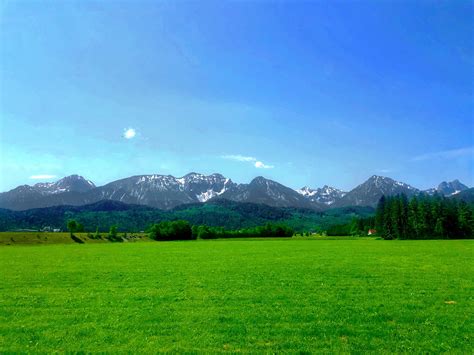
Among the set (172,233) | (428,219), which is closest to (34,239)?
(172,233)

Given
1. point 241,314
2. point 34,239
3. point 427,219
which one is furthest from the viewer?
point 34,239

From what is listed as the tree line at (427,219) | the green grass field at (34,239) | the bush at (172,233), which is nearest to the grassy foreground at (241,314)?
the tree line at (427,219)

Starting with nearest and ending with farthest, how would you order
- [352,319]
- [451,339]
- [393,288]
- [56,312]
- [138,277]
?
[451,339], [352,319], [56,312], [393,288], [138,277]

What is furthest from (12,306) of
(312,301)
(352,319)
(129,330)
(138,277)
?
(352,319)

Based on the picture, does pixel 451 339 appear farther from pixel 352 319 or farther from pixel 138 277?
pixel 138 277

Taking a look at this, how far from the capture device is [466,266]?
130ft

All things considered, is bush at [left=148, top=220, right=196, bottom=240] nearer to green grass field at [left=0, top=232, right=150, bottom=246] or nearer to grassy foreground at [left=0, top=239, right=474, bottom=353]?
green grass field at [left=0, top=232, right=150, bottom=246]

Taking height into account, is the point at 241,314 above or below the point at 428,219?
below

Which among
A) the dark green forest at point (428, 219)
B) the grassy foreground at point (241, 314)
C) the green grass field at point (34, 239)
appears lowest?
the green grass field at point (34, 239)

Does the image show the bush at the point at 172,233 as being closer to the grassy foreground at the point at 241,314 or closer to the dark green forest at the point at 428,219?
the dark green forest at the point at 428,219

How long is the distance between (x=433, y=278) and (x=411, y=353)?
20.8 metres

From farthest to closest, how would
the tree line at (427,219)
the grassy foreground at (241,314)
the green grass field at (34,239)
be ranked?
the green grass field at (34,239) → the tree line at (427,219) → the grassy foreground at (241,314)

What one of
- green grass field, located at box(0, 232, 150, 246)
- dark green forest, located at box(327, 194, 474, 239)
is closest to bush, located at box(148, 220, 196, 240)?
green grass field, located at box(0, 232, 150, 246)

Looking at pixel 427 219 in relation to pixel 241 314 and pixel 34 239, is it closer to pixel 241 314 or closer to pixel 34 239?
pixel 241 314
